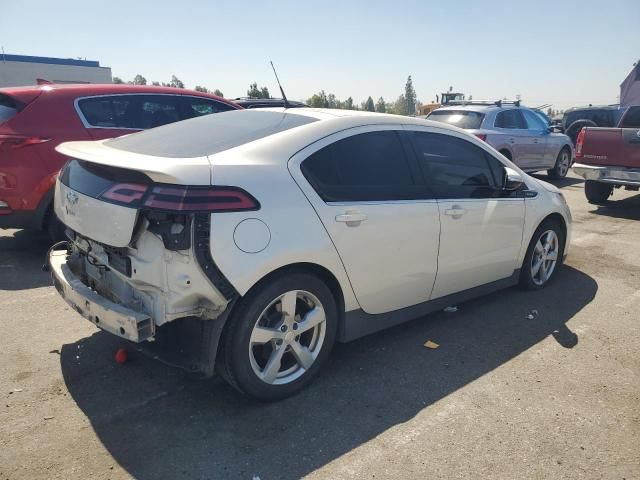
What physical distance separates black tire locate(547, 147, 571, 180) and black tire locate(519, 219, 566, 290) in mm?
8153

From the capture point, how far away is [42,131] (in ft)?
16.7

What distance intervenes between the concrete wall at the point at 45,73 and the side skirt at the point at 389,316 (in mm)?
42988

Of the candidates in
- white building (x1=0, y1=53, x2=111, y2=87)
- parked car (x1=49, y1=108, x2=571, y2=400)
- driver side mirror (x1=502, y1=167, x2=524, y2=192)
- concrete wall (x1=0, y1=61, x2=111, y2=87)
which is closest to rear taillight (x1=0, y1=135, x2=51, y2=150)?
parked car (x1=49, y1=108, x2=571, y2=400)

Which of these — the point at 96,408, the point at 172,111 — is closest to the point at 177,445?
the point at 96,408

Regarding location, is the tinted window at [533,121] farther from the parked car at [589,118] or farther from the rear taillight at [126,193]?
the rear taillight at [126,193]

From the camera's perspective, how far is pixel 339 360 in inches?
138

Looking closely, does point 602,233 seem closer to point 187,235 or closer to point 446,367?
point 446,367

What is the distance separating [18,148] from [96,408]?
10.6 ft

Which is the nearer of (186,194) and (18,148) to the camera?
(186,194)

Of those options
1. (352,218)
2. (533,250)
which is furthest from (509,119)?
(352,218)

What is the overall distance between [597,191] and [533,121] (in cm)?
266

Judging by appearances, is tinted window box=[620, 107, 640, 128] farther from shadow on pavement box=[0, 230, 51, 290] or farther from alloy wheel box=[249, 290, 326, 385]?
shadow on pavement box=[0, 230, 51, 290]

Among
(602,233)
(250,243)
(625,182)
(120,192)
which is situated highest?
(120,192)

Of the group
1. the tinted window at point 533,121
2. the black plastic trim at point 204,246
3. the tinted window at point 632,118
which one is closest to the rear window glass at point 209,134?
the black plastic trim at point 204,246
